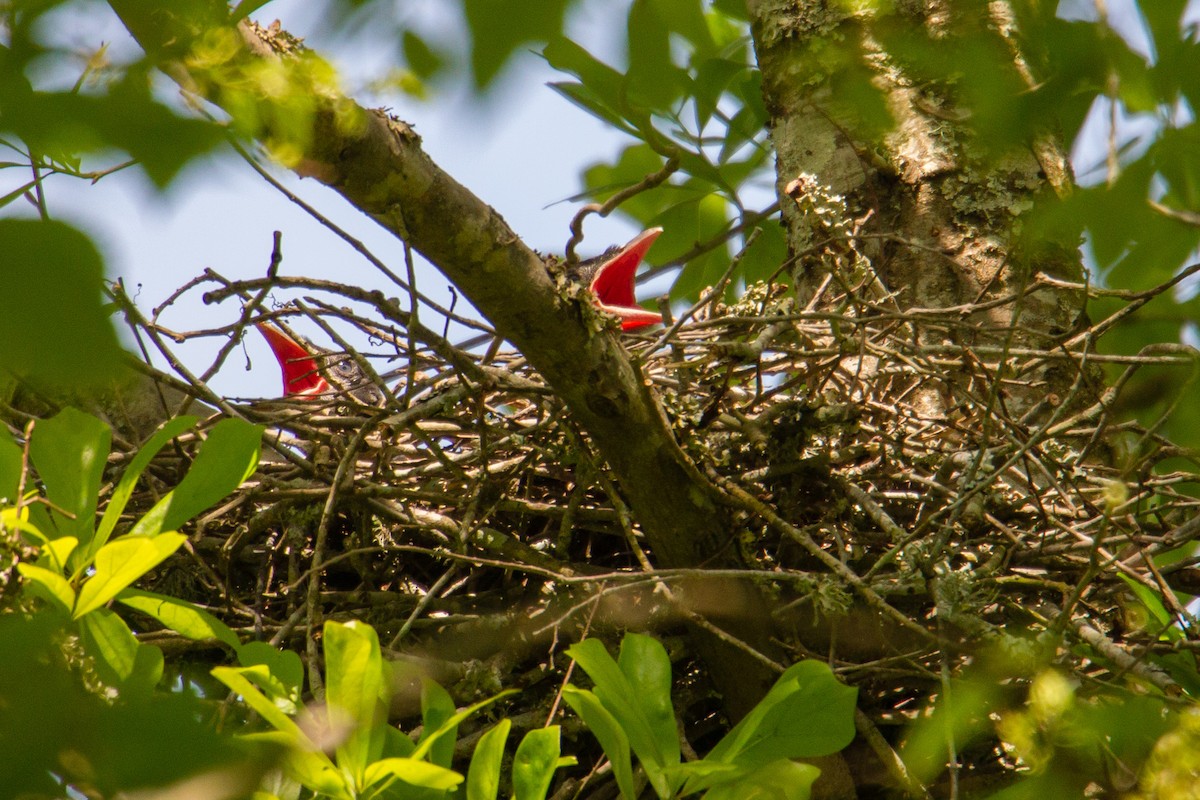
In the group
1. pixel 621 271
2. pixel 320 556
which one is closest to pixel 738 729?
pixel 320 556

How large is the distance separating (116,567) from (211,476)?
22 cm

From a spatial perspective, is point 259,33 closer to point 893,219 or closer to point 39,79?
point 39,79

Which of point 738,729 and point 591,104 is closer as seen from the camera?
point 738,729

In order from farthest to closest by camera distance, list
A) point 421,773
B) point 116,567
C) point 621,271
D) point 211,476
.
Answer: point 621,271
point 211,476
point 116,567
point 421,773

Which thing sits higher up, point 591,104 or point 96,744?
point 591,104

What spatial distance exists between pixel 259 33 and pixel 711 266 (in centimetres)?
200

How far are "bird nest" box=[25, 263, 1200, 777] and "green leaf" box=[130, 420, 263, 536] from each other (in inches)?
7.2

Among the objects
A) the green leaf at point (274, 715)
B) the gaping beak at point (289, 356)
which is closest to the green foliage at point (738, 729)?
the green leaf at point (274, 715)

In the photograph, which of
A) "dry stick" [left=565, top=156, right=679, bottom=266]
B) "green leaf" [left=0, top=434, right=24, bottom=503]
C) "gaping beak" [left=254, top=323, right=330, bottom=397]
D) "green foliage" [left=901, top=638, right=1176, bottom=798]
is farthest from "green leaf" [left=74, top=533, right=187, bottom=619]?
"gaping beak" [left=254, top=323, right=330, bottom=397]

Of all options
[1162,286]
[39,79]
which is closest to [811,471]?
[1162,286]

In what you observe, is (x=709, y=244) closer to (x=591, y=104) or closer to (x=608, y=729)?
(x=591, y=104)

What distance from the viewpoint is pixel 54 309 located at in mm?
363

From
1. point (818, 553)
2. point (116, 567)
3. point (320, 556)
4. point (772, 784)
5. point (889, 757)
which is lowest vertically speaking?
point (889, 757)

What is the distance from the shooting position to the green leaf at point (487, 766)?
103cm
